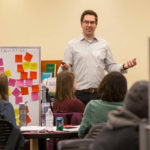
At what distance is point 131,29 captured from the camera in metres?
6.75

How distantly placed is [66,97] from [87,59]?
0.86 metres

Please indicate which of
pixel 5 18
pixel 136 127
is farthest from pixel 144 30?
pixel 136 127

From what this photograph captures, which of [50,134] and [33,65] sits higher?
[33,65]

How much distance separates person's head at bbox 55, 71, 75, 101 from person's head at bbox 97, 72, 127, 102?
1102 millimetres

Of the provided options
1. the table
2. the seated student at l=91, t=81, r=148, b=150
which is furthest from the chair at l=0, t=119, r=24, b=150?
the seated student at l=91, t=81, r=148, b=150

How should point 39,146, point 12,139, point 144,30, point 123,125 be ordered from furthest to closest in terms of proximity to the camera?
1. point 144,30
2. point 39,146
3. point 12,139
4. point 123,125

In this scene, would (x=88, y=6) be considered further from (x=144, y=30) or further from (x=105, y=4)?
(x=144, y=30)

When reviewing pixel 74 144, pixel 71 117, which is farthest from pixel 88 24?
pixel 74 144

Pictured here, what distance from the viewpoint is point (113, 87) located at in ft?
10.6

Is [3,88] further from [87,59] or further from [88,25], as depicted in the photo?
[88,25]

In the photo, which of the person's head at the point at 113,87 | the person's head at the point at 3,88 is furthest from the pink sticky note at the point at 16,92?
the person's head at the point at 113,87

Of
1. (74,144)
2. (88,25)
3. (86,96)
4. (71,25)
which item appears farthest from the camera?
(71,25)

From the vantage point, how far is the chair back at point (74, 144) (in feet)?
7.18

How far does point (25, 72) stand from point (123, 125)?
3067 mm
